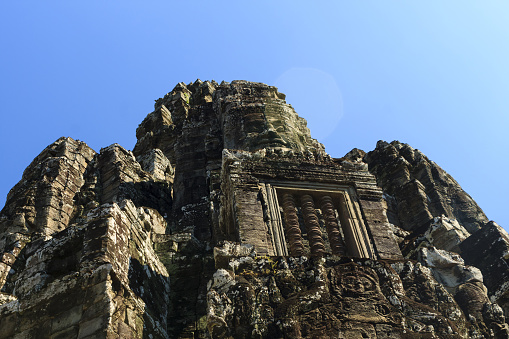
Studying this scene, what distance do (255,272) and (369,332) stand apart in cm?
270

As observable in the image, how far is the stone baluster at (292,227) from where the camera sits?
14797mm

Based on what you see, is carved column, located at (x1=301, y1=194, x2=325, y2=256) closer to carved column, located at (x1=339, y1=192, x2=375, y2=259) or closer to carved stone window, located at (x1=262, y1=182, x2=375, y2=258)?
carved stone window, located at (x1=262, y1=182, x2=375, y2=258)

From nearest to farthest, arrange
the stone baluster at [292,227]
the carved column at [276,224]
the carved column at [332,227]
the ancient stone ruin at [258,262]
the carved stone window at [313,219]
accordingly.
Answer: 1. the ancient stone ruin at [258,262]
2. the carved column at [276,224]
3. the stone baluster at [292,227]
4. the carved stone window at [313,219]
5. the carved column at [332,227]

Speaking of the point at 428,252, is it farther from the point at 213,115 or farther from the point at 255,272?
the point at 213,115

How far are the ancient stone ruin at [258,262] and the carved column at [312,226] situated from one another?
1.4 inches

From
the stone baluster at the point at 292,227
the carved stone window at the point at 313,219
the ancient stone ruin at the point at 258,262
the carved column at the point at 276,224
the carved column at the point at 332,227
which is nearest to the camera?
the ancient stone ruin at the point at 258,262

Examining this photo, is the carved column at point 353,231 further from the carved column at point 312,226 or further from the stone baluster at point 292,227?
the stone baluster at point 292,227

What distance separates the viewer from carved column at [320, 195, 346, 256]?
50.0 ft

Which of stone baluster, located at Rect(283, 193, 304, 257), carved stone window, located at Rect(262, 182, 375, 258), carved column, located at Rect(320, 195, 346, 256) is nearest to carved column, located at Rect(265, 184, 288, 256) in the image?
carved stone window, located at Rect(262, 182, 375, 258)

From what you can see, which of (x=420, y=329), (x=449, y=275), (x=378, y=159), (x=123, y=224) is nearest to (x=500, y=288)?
(x=449, y=275)

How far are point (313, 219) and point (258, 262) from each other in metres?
2.90

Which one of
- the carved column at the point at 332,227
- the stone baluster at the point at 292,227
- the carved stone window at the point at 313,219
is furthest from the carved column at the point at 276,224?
the carved column at the point at 332,227

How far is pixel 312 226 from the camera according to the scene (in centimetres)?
1536

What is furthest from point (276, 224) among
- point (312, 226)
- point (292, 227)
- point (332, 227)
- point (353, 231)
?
point (353, 231)
